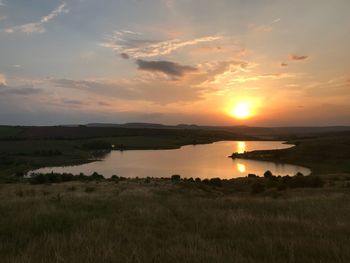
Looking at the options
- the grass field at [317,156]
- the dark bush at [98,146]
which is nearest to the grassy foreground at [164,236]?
the grass field at [317,156]

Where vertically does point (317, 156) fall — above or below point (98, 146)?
below

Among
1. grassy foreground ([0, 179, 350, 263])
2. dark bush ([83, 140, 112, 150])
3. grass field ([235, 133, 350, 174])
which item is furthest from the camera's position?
dark bush ([83, 140, 112, 150])

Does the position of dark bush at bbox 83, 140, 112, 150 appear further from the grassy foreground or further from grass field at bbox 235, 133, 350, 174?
the grassy foreground

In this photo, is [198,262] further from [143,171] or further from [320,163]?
[320,163]

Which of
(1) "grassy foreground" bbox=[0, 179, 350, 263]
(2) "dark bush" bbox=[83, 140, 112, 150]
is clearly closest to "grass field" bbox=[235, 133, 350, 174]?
(2) "dark bush" bbox=[83, 140, 112, 150]

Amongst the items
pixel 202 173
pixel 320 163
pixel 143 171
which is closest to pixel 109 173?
pixel 143 171

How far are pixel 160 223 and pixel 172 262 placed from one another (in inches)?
122

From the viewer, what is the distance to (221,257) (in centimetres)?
446

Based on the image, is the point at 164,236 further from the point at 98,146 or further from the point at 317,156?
the point at 98,146

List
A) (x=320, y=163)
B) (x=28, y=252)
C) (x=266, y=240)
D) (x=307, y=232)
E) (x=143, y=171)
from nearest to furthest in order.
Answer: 1. (x=28, y=252)
2. (x=266, y=240)
3. (x=307, y=232)
4. (x=143, y=171)
5. (x=320, y=163)

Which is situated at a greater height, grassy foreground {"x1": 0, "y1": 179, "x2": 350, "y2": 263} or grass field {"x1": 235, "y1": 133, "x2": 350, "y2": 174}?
grassy foreground {"x1": 0, "y1": 179, "x2": 350, "y2": 263}

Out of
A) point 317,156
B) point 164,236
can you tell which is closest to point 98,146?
point 317,156

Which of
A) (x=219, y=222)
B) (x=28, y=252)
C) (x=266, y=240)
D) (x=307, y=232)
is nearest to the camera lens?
(x=28, y=252)

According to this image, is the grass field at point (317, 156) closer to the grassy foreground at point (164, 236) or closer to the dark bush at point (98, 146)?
the dark bush at point (98, 146)
